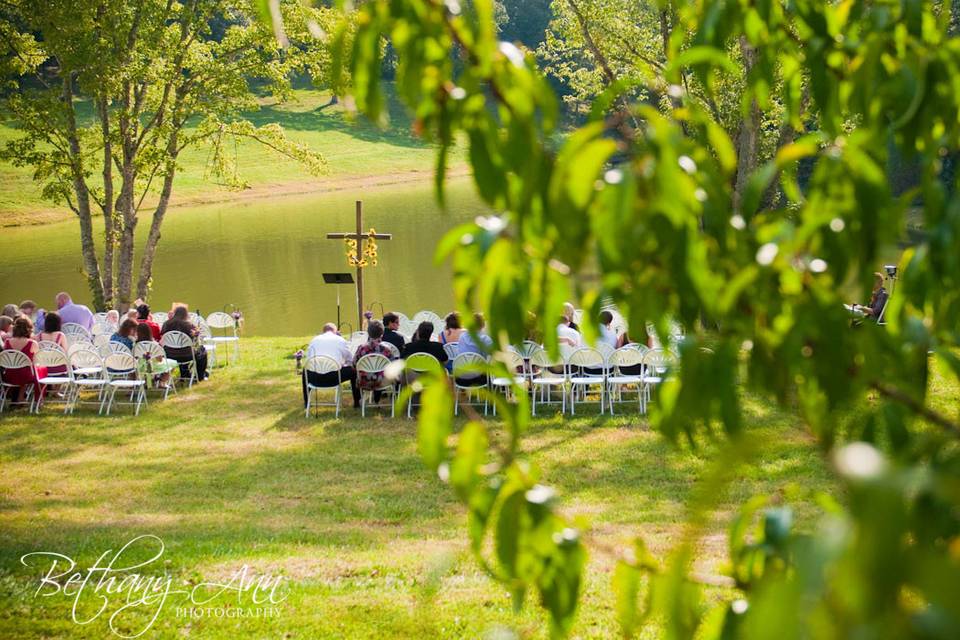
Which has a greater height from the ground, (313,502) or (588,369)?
(588,369)

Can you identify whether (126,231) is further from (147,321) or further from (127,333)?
(127,333)

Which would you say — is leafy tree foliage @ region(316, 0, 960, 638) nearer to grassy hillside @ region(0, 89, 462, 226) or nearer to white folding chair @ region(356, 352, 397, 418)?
white folding chair @ region(356, 352, 397, 418)

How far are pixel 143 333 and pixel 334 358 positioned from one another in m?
3.27

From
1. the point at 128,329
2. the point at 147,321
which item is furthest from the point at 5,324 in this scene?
the point at 147,321

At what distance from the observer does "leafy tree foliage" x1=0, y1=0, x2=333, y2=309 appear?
2038cm

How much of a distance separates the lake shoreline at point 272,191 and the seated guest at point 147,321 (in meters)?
40.9

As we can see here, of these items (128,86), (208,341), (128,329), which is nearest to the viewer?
(128,329)

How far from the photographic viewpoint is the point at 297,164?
73438mm

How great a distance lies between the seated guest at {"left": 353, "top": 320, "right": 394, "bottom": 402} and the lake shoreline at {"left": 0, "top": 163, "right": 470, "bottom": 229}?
4392 cm

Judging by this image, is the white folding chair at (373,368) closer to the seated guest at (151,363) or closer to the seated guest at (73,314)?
the seated guest at (151,363)

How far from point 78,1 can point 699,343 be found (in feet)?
70.0

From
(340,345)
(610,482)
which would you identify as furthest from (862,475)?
(340,345)

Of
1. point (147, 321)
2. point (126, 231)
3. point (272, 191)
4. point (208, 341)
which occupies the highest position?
point (272, 191)

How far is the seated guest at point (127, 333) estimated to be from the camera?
52.4 feet
